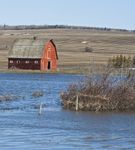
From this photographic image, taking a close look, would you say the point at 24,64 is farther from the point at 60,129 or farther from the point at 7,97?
the point at 60,129

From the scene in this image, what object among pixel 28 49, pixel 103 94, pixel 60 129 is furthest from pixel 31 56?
pixel 60 129

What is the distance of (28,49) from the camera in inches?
4235

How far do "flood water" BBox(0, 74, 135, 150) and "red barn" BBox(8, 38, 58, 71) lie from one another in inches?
2575

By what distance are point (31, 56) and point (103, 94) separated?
233 ft

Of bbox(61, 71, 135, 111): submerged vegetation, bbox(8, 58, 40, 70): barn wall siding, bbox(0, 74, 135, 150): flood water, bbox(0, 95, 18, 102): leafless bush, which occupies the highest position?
bbox(61, 71, 135, 111): submerged vegetation

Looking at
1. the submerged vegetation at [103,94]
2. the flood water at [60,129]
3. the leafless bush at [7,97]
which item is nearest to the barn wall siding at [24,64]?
the leafless bush at [7,97]

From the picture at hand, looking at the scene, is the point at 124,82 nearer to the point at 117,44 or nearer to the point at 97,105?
the point at 97,105

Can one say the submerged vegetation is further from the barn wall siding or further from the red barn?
the barn wall siding

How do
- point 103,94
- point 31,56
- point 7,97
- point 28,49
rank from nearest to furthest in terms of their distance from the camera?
point 103,94 → point 7,97 → point 31,56 → point 28,49

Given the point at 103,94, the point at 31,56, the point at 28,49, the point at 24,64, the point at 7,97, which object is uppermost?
the point at 28,49

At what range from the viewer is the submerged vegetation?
3704 centimetres

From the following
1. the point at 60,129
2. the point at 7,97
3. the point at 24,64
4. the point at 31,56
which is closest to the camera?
the point at 60,129

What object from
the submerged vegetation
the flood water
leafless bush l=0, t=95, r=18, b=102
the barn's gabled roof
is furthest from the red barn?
the submerged vegetation

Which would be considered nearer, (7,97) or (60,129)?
(60,129)
